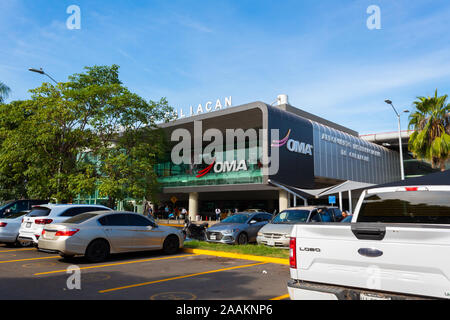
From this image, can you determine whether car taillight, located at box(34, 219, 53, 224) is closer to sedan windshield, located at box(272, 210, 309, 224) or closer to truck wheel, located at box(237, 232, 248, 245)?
truck wheel, located at box(237, 232, 248, 245)

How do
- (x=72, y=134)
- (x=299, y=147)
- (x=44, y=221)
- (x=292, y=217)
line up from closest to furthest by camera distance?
(x=44, y=221) < (x=292, y=217) < (x=72, y=134) < (x=299, y=147)

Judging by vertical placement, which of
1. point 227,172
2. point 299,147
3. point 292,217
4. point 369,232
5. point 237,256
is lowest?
point 237,256

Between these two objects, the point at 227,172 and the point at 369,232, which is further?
the point at 227,172

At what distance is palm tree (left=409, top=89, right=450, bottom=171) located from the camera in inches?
912

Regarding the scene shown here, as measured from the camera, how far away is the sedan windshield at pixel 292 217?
522 inches

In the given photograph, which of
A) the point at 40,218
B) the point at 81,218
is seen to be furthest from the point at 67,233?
the point at 40,218

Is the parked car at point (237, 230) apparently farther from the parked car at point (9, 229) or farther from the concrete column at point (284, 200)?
the concrete column at point (284, 200)

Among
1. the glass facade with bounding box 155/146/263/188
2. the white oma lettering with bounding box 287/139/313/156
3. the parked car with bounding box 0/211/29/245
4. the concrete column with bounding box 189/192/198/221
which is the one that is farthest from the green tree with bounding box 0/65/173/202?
the concrete column with bounding box 189/192/198/221

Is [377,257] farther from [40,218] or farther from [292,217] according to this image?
[40,218]

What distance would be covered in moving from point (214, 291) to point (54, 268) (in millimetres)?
4704

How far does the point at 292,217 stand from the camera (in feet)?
44.2

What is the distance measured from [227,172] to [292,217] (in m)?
21.7

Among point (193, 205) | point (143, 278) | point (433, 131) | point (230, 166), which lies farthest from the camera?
point (193, 205)

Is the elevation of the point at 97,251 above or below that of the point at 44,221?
below
